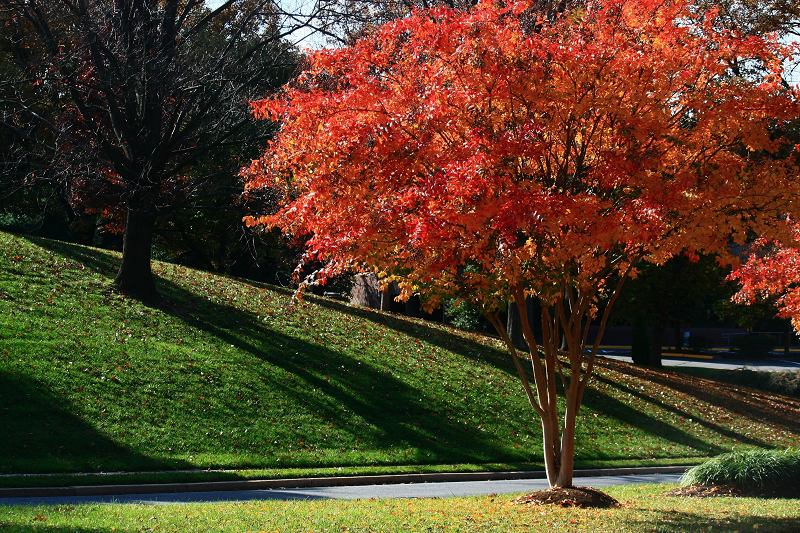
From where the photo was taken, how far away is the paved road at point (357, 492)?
13164mm

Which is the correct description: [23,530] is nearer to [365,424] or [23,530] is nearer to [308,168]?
[308,168]

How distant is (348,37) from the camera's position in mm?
23234

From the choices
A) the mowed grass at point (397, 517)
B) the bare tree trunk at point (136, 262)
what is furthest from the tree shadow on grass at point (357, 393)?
the mowed grass at point (397, 517)

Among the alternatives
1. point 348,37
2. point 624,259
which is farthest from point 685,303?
point 624,259

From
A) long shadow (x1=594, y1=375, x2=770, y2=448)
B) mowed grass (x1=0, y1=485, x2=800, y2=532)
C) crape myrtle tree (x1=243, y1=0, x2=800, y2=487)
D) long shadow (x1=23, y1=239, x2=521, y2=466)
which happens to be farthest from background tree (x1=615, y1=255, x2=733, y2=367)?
crape myrtle tree (x1=243, y1=0, x2=800, y2=487)

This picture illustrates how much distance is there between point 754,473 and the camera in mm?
15148

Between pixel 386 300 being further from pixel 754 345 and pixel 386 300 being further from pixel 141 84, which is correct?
pixel 754 345

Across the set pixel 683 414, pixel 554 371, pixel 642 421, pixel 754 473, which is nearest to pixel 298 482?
pixel 554 371

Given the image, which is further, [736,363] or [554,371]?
[736,363]

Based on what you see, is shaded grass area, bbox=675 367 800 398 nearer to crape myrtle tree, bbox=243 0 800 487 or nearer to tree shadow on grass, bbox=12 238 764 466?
tree shadow on grass, bbox=12 238 764 466

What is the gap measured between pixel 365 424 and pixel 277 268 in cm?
Answer: 2042

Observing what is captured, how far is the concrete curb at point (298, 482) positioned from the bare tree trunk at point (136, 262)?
9136 millimetres

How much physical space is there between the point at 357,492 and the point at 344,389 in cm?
578

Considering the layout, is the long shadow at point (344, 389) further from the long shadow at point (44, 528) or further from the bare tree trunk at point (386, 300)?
the bare tree trunk at point (386, 300)
